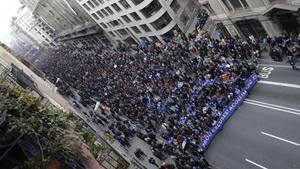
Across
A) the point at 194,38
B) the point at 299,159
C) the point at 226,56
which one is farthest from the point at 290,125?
the point at 194,38

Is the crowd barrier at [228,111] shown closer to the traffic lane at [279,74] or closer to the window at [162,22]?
the traffic lane at [279,74]

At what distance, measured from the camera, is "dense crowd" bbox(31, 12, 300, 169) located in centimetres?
3328

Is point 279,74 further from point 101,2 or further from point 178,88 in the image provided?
point 101,2

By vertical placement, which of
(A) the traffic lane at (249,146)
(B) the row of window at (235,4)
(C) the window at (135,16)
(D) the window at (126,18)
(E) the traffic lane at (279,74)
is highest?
(D) the window at (126,18)

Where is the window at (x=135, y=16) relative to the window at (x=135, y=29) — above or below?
above

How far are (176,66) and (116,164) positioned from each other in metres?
27.3

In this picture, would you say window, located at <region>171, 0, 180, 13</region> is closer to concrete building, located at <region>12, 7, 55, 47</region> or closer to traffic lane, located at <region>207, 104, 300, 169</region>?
traffic lane, located at <region>207, 104, 300, 169</region>

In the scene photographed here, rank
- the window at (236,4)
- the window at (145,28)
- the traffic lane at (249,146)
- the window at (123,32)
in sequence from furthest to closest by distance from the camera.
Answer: the window at (123,32)
the window at (145,28)
the window at (236,4)
the traffic lane at (249,146)

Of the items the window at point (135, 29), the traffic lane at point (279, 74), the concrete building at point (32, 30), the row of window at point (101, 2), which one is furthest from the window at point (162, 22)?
the concrete building at point (32, 30)

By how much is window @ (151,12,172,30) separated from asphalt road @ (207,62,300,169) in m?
27.6

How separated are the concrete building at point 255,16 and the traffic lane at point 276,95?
20.9 ft

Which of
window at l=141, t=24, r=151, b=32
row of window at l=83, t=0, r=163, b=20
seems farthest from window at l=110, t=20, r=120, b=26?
window at l=141, t=24, r=151, b=32

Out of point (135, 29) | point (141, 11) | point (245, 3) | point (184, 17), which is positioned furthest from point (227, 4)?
point (135, 29)

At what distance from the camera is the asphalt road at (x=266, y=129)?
25781 millimetres
